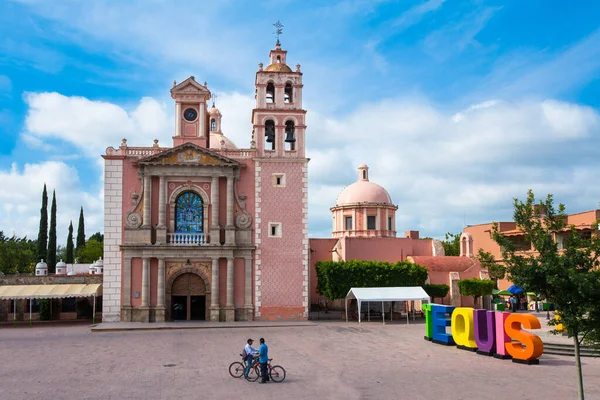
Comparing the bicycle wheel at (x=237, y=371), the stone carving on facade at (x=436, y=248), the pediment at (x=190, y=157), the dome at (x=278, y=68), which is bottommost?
the bicycle wheel at (x=237, y=371)

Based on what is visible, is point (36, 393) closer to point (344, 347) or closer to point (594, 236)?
point (344, 347)

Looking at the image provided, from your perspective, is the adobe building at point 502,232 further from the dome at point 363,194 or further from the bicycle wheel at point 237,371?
the bicycle wheel at point 237,371

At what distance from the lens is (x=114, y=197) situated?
3728 centimetres

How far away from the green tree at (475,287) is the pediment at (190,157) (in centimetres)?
1923

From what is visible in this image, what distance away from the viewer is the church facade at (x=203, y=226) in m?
36.6

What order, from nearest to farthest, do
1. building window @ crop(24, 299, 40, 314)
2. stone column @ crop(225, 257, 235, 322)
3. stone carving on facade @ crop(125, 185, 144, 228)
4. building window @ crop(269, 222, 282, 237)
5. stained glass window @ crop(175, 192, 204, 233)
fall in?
stone column @ crop(225, 257, 235, 322)
stone carving on facade @ crop(125, 185, 144, 228)
stained glass window @ crop(175, 192, 204, 233)
building window @ crop(269, 222, 282, 237)
building window @ crop(24, 299, 40, 314)

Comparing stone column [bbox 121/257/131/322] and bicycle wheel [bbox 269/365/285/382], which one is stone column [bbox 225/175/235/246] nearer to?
stone column [bbox 121/257/131/322]

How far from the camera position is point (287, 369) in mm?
19844

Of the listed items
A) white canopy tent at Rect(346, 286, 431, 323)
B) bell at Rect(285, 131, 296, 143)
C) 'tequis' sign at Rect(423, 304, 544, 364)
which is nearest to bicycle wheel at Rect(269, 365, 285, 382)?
'tequis' sign at Rect(423, 304, 544, 364)

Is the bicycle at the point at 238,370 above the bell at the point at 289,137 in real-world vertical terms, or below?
below

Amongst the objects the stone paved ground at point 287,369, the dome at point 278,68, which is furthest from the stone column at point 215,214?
the dome at point 278,68

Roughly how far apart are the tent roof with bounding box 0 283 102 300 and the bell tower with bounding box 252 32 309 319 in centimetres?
1071

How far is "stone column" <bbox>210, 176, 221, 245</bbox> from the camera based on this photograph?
3703 cm

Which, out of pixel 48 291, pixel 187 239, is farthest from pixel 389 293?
pixel 48 291
